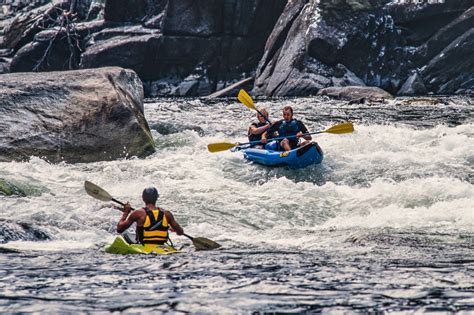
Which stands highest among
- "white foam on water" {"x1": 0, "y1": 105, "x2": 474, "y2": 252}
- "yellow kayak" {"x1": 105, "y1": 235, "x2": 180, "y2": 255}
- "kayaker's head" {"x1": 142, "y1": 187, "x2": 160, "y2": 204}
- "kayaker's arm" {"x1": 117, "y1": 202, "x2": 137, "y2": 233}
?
"kayaker's head" {"x1": 142, "y1": 187, "x2": 160, "y2": 204}

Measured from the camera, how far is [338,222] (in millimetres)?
9984

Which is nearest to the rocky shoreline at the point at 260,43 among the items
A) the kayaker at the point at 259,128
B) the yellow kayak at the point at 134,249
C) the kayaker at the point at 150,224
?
the kayaker at the point at 259,128

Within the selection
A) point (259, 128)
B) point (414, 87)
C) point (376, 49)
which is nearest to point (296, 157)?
point (259, 128)

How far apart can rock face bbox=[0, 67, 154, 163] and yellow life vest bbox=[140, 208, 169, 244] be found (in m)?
6.12

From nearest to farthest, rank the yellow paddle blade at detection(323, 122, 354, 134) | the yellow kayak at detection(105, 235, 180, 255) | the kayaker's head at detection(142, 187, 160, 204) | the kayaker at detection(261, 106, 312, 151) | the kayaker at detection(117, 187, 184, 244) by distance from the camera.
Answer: the yellow kayak at detection(105, 235, 180, 255) → the kayaker at detection(117, 187, 184, 244) → the kayaker's head at detection(142, 187, 160, 204) → the yellow paddle blade at detection(323, 122, 354, 134) → the kayaker at detection(261, 106, 312, 151)

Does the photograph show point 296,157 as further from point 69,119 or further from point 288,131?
point 69,119

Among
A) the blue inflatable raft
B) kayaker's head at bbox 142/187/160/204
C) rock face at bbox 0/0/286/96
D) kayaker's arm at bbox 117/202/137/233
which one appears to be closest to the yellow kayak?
kayaker's arm at bbox 117/202/137/233

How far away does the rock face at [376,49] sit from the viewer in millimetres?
29766

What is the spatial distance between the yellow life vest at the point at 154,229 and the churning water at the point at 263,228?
0.42 m

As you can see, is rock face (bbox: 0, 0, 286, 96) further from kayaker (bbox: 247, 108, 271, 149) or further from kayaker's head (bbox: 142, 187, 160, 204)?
kayaker's head (bbox: 142, 187, 160, 204)

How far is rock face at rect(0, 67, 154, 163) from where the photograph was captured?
539 inches

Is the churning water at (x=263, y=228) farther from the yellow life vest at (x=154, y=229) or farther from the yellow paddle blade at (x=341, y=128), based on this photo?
the yellow paddle blade at (x=341, y=128)

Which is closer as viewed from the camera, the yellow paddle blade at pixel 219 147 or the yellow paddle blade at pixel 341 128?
the yellow paddle blade at pixel 341 128

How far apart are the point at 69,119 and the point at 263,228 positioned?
556cm
